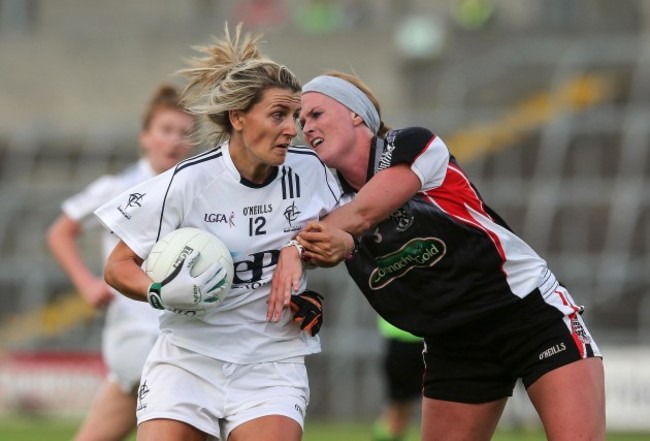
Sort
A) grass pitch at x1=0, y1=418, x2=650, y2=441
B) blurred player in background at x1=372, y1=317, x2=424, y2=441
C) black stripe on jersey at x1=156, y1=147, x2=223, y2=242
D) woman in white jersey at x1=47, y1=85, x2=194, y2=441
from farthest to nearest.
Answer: grass pitch at x1=0, y1=418, x2=650, y2=441, blurred player in background at x1=372, y1=317, x2=424, y2=441, woman in white jersey at x1=47, y1=85, x2=194, y2=441, black stripe on jersey at x1=156, y1=147, x2=223, y2=242

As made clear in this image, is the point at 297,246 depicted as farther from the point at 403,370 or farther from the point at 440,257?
the point at 403,370

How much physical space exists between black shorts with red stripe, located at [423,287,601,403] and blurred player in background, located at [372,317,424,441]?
3.89 m

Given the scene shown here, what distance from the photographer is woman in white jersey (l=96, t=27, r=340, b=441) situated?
5.14 m

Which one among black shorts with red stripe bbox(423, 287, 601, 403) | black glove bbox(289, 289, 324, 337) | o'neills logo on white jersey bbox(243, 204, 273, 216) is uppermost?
o'neills logo on white jersey bbox(243, 204, 273, 216)

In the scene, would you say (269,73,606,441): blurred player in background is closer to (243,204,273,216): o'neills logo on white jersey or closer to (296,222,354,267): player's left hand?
(296,222,354,267): player's left hand

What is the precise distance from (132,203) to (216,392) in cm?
79

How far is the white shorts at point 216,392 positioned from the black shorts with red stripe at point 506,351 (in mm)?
711

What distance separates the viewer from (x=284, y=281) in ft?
16.6

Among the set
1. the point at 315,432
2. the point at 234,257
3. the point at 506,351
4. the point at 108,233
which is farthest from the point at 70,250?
the point at 315,432

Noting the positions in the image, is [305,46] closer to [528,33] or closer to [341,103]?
[528,33]

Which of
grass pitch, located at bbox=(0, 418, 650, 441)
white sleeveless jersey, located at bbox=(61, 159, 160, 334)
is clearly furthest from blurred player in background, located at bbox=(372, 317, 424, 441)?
white sleeveless jersey, located at bbox=(61, 159, 160, 334)

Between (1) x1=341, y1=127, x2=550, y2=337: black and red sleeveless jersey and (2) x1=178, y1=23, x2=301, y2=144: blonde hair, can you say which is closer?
(2) x1=178, y1=23, x2=301, y2=144: blonde hair

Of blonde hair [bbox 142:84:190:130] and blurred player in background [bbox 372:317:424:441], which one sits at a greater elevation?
blonde hair [bbox 142:84:190:130]

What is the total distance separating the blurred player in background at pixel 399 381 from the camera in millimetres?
9617
